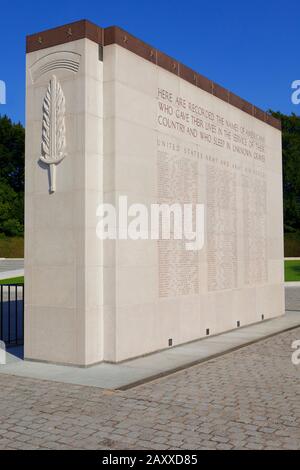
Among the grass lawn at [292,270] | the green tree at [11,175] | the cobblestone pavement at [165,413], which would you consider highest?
the green tree at [11,175]

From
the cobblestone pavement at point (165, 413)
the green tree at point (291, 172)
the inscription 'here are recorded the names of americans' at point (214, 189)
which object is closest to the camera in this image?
the cobblestone pavement at point (165, 413)

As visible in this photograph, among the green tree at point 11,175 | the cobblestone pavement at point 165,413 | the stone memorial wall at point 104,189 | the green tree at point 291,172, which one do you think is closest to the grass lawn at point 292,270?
the green tree at point 291,172

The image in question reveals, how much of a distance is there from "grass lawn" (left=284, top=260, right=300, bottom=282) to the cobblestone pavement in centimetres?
2533

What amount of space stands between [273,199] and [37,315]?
9.76m

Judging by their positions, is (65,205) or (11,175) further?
(11,175)

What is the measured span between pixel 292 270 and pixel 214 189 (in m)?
26.8

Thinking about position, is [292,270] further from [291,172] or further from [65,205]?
[65,205]

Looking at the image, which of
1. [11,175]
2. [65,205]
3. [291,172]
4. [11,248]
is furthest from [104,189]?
[291,172]

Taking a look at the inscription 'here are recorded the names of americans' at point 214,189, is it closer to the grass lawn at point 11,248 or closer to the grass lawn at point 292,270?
the grass lawn at point 292,270

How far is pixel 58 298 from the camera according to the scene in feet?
31.9

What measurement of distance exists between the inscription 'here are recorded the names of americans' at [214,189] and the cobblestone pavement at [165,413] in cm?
323

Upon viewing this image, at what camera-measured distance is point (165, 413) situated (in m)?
6.58

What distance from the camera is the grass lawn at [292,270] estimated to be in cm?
3369
